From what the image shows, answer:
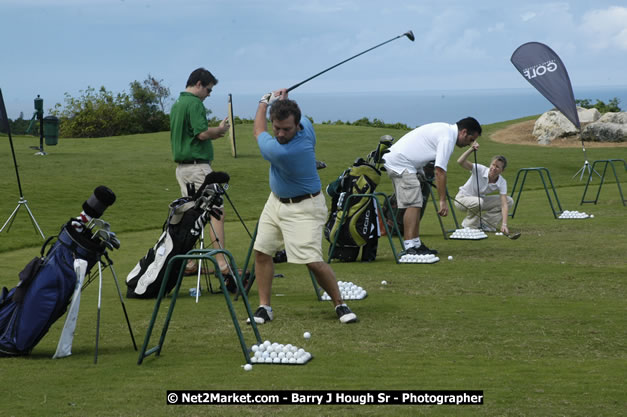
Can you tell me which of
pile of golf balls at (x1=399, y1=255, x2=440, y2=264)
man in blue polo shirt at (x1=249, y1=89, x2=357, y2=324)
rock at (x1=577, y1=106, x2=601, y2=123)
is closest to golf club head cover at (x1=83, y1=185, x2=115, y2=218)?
man in blue polo shirt at (x1=249, y1=89, x2=357, y2=324)

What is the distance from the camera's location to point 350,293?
724 cm

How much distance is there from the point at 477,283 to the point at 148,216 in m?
8.61

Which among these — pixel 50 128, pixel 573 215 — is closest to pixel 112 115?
pixel 50 128

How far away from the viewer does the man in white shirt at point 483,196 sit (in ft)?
38.7

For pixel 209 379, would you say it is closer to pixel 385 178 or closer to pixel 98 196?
pixel 98 196

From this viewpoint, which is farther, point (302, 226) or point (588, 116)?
point (588, 116)

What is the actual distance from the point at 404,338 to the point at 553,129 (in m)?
30.8

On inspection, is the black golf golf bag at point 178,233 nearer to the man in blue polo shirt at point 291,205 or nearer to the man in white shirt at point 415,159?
the man in blue polo shirt at point 291,205

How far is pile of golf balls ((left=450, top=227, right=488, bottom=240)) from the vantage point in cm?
1134

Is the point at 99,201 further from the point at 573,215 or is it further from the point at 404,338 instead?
the point at 573,215

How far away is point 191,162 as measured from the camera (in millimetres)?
8133

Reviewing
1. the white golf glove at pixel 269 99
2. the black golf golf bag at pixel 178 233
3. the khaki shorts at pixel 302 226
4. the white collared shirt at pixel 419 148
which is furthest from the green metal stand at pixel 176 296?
the white collared shirt at pixel 419 148

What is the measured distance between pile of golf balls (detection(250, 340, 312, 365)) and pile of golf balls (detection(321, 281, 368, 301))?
2079 millimetres

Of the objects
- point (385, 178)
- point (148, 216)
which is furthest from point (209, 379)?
point (385, 178)
